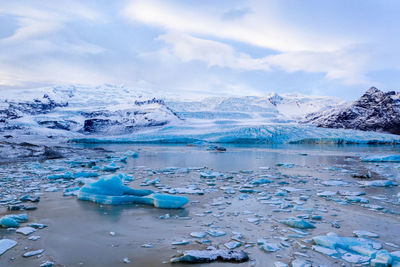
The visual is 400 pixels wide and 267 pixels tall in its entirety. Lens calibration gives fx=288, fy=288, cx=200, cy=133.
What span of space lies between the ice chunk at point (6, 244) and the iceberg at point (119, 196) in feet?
5.48

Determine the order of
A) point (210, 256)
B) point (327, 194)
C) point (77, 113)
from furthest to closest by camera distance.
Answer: point (77, 113), point (327, 194), point (210, 256)

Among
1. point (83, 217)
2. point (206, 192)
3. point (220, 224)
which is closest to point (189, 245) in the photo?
point (220, 224)

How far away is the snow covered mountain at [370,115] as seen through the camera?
52.2 meters

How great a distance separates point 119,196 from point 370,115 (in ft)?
198

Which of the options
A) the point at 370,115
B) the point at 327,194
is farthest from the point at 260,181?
the point at 370,115

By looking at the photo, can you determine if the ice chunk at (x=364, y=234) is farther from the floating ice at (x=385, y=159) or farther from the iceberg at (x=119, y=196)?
the floating ice at (x=385, y=159)

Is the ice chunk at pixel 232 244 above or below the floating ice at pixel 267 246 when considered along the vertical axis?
below

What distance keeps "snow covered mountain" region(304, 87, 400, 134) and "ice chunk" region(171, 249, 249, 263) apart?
55.0 meters

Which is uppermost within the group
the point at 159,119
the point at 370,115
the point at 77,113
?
the point at 370,115

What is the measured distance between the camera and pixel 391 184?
5.97 m

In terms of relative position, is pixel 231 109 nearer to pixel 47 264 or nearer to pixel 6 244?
pixel 6 244

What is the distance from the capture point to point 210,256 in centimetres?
246

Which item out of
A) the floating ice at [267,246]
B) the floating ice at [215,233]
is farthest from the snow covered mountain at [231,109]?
the floating ice at [267,246]

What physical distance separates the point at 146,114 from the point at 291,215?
44.9 metres
